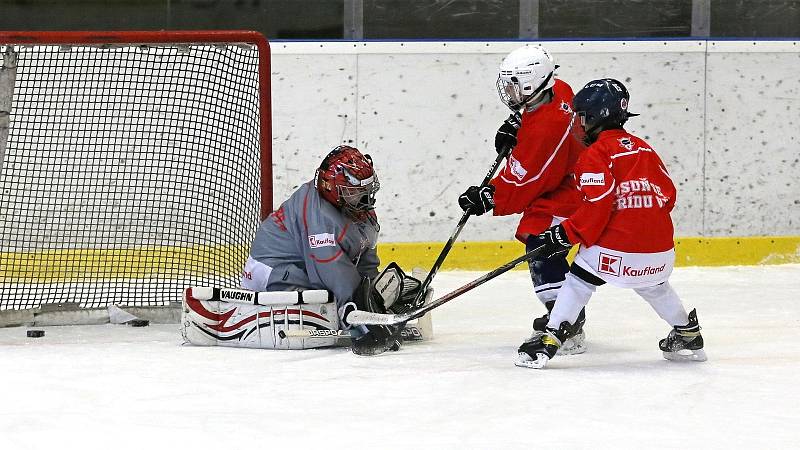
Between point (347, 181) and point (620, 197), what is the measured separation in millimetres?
868

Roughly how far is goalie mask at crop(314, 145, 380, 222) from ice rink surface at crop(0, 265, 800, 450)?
0.47m

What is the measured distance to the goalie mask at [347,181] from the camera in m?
3.92

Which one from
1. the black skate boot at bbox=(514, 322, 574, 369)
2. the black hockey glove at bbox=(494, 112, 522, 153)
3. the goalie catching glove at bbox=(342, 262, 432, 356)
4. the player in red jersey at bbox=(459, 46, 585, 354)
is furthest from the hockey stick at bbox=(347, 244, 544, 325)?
the black hockey glove at bbox=(494, 112, 522, 153)

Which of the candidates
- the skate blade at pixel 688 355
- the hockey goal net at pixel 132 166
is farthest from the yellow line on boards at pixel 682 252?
the skate blade at pixel 688 355

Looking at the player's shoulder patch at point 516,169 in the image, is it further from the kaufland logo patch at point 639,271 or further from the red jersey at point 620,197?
the kaufland logo patch at point 639,271

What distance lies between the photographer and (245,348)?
4012mm

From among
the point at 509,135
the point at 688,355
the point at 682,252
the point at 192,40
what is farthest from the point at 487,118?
the point at 688,355

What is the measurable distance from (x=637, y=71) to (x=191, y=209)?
2292mm

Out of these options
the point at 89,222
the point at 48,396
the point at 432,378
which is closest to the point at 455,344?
the point at 432,378

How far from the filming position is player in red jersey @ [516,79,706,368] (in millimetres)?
3562

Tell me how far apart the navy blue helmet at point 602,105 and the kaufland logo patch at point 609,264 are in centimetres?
38

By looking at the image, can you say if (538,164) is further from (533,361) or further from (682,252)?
(682,252)

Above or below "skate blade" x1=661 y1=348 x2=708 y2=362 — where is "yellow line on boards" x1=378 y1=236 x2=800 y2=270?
above

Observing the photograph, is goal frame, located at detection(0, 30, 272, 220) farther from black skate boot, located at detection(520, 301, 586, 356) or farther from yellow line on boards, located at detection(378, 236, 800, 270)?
yellow line on boards, located at detection(378, 236, 800, 270)
